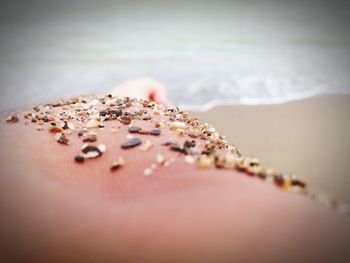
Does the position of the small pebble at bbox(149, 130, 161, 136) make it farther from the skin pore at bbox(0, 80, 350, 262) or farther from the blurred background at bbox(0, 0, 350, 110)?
the blurred background at bbox(0, 0, 350, 110)

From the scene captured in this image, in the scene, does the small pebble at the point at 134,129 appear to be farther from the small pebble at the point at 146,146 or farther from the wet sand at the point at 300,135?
the wet sand at the point at 300,135

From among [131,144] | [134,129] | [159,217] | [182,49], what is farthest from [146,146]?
[182,49]

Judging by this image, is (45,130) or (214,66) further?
(214,66)

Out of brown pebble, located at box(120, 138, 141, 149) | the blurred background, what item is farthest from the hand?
brown pebble, located at box(120, 138, 141, 149)

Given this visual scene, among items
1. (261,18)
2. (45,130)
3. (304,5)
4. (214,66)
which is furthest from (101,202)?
(304,5)

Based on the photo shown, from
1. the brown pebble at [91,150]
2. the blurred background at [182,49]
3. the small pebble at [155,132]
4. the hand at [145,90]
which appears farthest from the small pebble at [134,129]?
the blurred background at [182,49]

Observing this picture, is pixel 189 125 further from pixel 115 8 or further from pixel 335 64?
pixel 115 8

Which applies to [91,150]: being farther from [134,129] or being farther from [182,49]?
[182,49]
